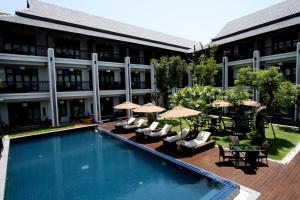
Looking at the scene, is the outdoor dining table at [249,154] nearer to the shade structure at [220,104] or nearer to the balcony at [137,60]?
the shade structure at [220,104]

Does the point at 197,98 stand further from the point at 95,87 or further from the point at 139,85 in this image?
the point at 139,85

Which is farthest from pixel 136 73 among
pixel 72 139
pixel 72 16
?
pixel 72 139

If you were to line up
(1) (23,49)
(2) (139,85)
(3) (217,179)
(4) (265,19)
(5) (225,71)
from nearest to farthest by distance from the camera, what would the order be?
1. (3) (217,179)
2. (1) (23,49)
3. (4) (265,19)
4. (5) (225,71)
5. (2) (139,85)

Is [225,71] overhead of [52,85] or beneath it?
overhead

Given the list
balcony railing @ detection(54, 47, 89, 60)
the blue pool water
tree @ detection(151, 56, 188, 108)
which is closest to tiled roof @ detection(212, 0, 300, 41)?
tree @ detection(151, 56, 188, 108)

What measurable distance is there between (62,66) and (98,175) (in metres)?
15.1

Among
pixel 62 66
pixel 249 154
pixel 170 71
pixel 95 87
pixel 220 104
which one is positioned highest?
pixel 62 66

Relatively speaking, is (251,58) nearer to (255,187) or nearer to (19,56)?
(255,187)

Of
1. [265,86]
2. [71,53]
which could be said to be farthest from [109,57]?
[265,86]

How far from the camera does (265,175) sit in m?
7.27

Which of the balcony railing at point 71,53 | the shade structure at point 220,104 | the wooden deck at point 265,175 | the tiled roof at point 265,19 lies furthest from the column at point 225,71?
the balcony railing at point 71,53

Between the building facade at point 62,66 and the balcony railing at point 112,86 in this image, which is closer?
the building facade at point 62,66

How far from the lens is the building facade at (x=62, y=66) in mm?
17375

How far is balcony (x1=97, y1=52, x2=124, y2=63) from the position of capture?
2267 cm
